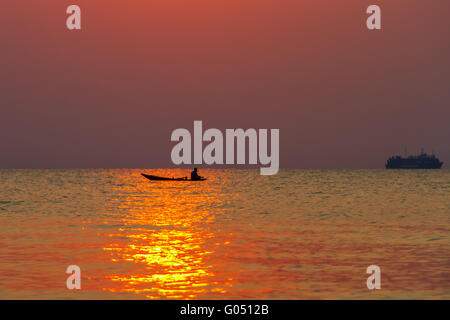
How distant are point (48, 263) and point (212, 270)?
6.03 metres

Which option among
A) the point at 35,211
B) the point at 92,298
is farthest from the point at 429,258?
the point at 35,211

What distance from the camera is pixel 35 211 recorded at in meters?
47.2

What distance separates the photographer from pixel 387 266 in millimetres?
21719

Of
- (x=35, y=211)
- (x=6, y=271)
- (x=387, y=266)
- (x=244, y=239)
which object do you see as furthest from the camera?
(x=35, y=211)

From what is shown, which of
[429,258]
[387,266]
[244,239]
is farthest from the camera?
[244,239]

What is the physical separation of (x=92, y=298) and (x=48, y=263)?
577cm

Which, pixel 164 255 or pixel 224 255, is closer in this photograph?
pixel 164 255
